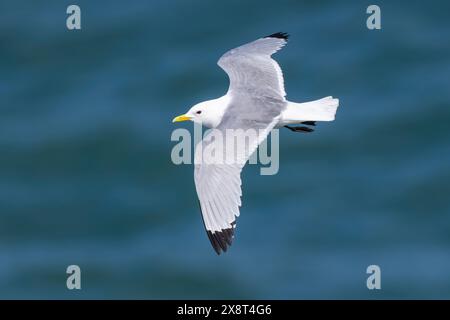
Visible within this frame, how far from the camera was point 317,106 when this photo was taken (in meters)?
7.13

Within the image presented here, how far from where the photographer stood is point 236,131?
687 centimetres

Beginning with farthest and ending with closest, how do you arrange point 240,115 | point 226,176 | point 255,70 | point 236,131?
1. point 255,70
2. point 240,115
3. point 236,131
4. point 226,176

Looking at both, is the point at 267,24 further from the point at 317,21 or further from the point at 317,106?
the point at 317,106

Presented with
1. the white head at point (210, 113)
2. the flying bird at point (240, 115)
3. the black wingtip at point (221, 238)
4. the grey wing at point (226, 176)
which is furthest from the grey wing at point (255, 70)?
the black wingtip at point (221, 238)

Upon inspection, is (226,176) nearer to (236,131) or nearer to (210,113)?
(236,131)

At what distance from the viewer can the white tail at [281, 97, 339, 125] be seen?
7031 millimetres

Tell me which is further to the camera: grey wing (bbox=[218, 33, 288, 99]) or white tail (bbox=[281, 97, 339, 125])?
grey wing (bbox=[218, 33, 288, 99])

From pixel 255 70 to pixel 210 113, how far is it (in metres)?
0.51

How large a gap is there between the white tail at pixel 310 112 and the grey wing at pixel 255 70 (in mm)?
224

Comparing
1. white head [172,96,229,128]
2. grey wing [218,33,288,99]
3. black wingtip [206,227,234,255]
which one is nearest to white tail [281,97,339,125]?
grey wing [218,33,288,99]

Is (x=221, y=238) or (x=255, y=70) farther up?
(x=255, y=70)

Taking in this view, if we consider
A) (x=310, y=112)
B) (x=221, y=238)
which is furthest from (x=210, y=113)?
(x=221, y=238)

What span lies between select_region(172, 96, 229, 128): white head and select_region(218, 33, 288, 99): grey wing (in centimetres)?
20

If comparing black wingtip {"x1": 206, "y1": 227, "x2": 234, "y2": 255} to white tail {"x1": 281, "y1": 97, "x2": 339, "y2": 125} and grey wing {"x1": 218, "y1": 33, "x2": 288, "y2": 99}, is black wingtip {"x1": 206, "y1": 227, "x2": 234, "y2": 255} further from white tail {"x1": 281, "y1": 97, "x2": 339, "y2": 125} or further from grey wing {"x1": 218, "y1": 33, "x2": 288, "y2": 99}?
grey wing {"x1": 218, "y1": 33, "x2": 288, "y2": 99}
